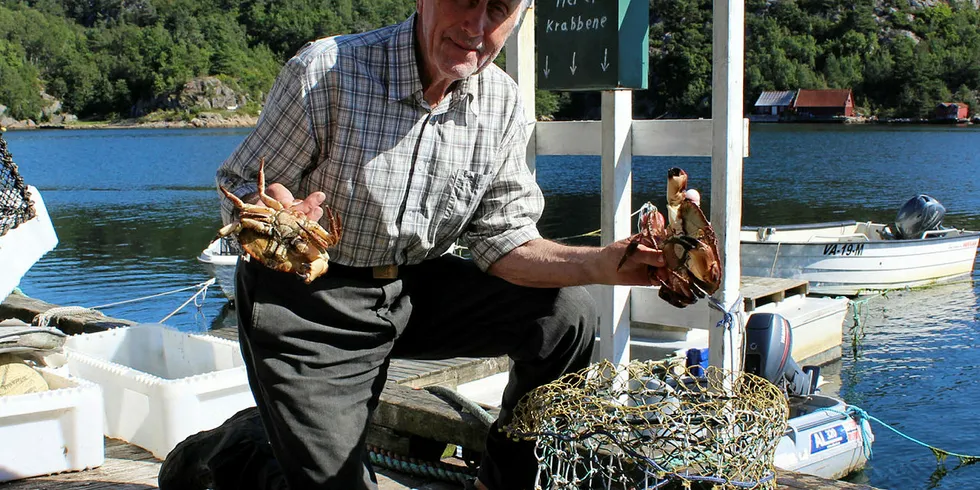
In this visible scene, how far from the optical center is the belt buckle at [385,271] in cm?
305

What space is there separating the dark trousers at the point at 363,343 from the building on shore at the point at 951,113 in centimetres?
11727

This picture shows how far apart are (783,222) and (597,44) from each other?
98.1 feet

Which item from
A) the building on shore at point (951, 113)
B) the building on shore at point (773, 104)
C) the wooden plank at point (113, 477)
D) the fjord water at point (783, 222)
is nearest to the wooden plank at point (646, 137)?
the wooden plank at point (113, 477)

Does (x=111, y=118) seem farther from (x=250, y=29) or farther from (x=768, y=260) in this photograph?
(x=768, y=260)

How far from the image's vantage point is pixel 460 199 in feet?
10.2

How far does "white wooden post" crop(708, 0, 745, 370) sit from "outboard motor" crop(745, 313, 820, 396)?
130 inches

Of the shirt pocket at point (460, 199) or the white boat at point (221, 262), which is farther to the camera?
the white boat at point (221, 262)

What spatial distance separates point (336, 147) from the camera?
2951mm

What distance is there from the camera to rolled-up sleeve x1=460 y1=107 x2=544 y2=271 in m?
3.18

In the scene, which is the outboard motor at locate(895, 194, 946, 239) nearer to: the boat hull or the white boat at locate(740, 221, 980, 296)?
the white boat at locate(740, 221, 980, 296)

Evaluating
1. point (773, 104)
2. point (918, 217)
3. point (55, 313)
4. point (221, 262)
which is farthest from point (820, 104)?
point (55, 313)

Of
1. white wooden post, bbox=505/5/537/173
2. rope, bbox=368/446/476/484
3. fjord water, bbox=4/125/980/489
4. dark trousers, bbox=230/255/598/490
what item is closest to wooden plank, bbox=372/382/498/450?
rope, bbox=368/446/476/484

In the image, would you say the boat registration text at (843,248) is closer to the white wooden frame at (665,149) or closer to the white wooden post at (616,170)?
the white wooden frame at (665,149)

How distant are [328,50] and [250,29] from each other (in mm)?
134027
